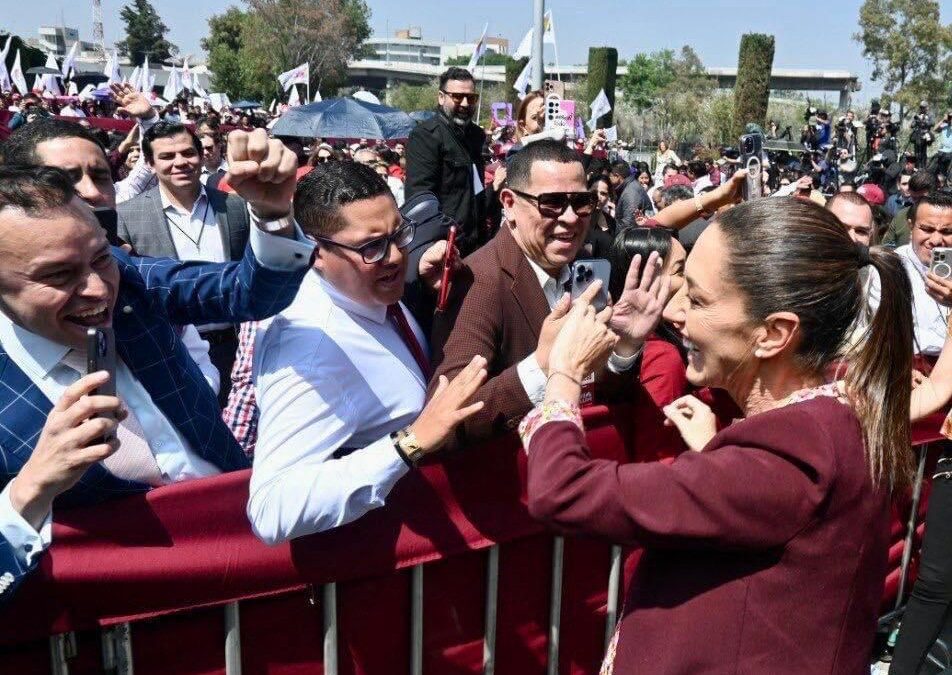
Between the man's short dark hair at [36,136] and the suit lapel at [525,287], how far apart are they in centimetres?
192

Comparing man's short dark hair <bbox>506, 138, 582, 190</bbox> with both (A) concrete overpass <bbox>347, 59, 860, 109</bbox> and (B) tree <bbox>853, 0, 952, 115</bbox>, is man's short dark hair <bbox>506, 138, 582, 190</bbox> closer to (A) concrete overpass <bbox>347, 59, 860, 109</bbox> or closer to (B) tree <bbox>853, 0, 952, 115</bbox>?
(B) tree <bbox>853, 0, 952, 115</bbox>

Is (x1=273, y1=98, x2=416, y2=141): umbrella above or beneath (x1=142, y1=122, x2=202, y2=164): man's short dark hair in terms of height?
above

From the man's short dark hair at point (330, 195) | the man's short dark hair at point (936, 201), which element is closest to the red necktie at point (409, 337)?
the man's short dark hair at point (330, 195)

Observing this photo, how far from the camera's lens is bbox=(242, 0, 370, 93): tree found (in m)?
61.1

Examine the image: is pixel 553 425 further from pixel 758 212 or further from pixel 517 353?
pixel 517 353

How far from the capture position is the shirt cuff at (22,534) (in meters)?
1.54

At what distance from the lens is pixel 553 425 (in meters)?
1.60

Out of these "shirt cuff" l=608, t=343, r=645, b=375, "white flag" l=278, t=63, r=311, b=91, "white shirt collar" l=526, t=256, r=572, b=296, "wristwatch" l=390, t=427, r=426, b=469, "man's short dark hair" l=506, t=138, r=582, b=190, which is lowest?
"wristwatch" l=390, t=427, r=426, b=469

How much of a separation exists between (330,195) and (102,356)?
3.19 ft

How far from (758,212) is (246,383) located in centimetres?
212

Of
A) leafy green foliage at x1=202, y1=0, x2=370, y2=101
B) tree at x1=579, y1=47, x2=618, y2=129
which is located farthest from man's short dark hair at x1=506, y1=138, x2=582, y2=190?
leafy green foliage at x1=202, y1=0, x2=370, y2=101

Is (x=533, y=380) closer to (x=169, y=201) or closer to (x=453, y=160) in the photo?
(x=169, y=201)

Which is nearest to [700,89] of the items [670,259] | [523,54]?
[523,54]

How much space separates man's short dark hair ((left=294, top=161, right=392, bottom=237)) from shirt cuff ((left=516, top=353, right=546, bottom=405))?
2.26ft
